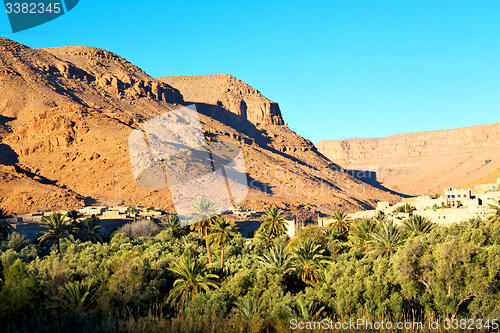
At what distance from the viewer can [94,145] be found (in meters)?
103

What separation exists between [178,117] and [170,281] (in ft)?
393

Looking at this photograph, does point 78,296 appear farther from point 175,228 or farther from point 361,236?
point 175,228

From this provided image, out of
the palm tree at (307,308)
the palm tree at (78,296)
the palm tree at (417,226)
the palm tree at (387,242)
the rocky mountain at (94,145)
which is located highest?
the rocky mountain at (94,145)

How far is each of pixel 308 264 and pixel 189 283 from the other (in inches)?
358

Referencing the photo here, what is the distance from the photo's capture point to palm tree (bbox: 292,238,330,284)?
115 ft

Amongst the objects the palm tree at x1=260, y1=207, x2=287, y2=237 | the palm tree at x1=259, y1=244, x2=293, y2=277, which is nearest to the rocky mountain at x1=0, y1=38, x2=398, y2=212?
the palm tree at x1=260, y1=207, x2=287, y2=237

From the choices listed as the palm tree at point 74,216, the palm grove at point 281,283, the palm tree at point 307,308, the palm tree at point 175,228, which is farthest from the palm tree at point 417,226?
the palm tree at point 74,216

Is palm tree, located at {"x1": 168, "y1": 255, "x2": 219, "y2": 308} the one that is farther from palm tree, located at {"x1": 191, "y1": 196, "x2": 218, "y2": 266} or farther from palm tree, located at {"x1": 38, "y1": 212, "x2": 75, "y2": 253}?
palm tree, located at {"x1": 38, "y1": 212, "x2": 75, "y2": 253}

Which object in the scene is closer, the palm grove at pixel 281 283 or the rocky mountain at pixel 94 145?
the palm grove at pixel 281 283

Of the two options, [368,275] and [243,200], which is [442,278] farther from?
[243,200]

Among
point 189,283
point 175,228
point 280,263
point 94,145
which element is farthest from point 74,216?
point 94,145

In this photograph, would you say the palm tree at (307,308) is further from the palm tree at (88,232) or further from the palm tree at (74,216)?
the palm tree at (74,216)

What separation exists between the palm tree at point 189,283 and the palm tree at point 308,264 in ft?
21.2

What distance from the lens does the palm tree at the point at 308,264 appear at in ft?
115
